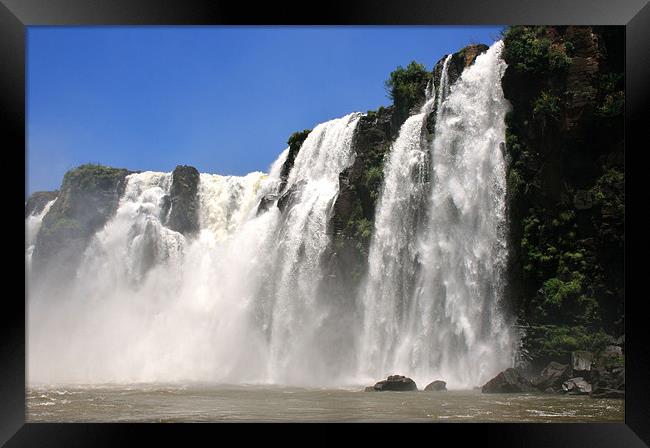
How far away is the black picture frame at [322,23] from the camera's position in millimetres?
8070

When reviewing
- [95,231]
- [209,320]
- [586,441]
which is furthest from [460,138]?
[95,231]

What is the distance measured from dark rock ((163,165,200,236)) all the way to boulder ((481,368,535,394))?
45.6 feet

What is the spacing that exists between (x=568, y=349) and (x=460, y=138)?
500 centimetres

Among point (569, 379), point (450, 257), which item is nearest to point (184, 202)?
point (450, 257)

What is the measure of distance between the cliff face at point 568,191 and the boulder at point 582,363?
39.9 inches

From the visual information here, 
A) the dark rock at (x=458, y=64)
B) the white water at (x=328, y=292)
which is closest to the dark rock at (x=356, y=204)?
the white water at (x=328, y=292)

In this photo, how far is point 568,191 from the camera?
15.3 meters

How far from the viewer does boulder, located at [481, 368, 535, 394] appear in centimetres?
1332

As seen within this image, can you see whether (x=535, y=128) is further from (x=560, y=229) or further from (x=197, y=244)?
(x=197, y=244)

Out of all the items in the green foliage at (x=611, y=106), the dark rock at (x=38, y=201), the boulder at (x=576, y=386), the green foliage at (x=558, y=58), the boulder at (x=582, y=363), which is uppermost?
the green foliage at (x=558, y=58)

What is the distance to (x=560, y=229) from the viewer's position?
15281 mm

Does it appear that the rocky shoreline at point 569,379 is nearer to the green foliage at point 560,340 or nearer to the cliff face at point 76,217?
the green foliage at point 560,340

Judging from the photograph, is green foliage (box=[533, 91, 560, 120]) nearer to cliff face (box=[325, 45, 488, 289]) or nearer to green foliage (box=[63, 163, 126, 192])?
cliff face (box=[325, 45, 488, 289])

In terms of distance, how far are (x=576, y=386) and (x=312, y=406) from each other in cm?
460
